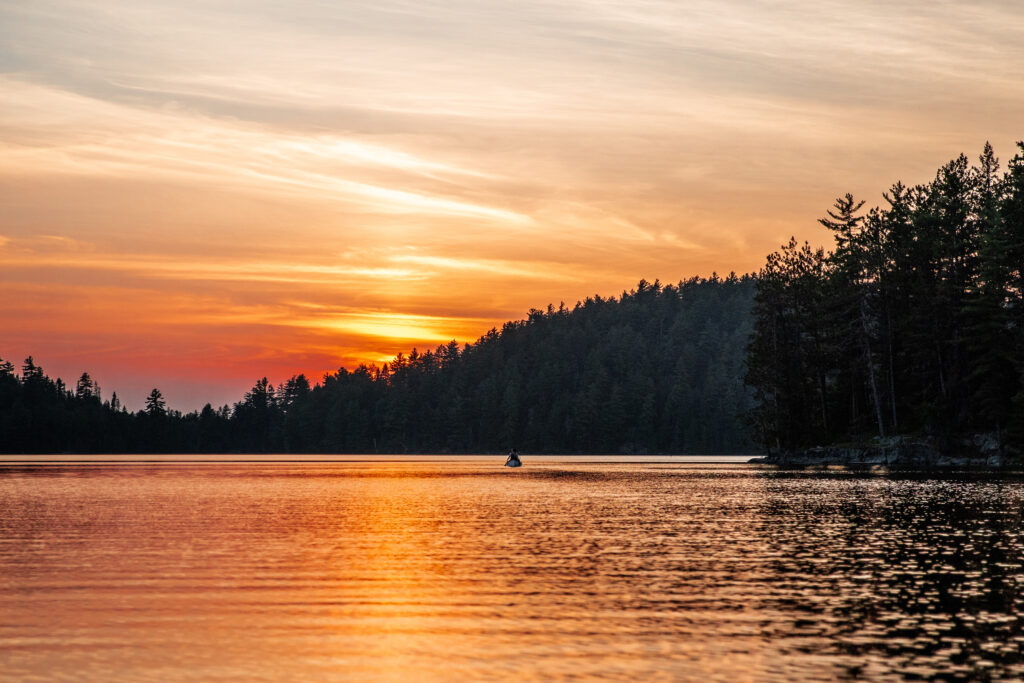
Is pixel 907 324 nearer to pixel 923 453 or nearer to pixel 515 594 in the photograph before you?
pixel 923 453

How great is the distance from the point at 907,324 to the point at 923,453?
14.7m

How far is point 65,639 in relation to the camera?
22.2 m

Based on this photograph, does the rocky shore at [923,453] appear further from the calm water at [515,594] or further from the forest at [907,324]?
the calm water at [515,594]

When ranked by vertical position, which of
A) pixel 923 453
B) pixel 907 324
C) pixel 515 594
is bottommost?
pixel 515 594

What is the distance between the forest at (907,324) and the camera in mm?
109688

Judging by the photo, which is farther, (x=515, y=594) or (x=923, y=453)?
(x=923, y=453)

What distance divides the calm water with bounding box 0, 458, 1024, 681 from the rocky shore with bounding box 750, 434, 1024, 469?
193 ft

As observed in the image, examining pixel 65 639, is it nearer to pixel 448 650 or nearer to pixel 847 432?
pixel 448 650

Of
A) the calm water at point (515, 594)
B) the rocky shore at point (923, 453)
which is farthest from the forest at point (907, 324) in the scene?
the calm water at point (515, 594)

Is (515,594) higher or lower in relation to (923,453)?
lower

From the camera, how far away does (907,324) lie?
12331 centimetres

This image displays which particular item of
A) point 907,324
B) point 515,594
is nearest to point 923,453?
point 907,324

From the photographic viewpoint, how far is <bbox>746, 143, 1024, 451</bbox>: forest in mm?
109688

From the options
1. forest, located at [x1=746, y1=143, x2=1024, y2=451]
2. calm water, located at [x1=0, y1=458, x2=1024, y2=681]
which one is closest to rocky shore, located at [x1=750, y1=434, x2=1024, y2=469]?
forest, located at [x1=746, y1=143, x2=1024, y2=451]
